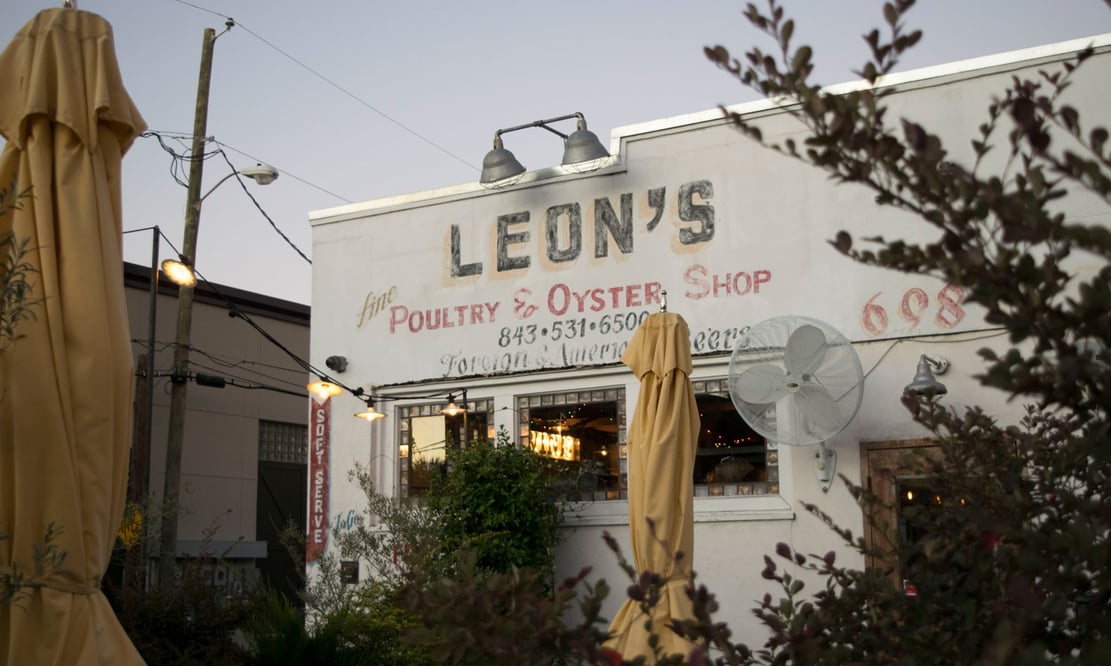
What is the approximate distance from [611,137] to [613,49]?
3.00 feet

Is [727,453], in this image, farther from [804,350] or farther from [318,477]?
[318,477]

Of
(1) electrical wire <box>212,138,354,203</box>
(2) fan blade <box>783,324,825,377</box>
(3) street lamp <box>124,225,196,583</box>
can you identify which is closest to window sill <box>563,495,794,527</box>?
(2) fan blade <box>783,324,825,377</box>

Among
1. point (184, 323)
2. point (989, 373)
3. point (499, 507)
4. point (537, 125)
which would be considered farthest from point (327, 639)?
point (184, 323)

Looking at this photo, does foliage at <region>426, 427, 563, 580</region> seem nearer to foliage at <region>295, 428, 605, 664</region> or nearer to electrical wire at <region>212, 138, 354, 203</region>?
foliage at <region>295, 428, 605, 664</region>

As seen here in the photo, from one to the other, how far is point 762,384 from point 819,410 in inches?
20.7

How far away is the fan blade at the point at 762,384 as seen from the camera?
9266 mm

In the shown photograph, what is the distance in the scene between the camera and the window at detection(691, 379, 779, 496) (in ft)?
34.3

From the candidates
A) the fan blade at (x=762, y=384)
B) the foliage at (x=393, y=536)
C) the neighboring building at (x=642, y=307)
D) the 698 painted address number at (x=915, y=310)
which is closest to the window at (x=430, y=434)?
the neighboring building at (x=642, y=307)

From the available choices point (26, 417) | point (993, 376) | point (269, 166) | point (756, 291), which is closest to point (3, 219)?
point (26, 417)

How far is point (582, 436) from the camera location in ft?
38.0

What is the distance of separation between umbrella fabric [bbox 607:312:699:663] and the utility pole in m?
6.53

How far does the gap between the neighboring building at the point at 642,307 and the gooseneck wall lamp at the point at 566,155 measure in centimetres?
14

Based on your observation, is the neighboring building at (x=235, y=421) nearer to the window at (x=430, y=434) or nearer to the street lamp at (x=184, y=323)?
the street lamp at (x=184, y=323)

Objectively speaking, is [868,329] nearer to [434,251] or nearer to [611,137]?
[611,137]
